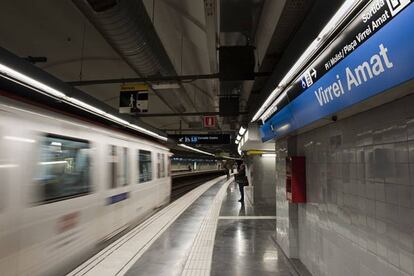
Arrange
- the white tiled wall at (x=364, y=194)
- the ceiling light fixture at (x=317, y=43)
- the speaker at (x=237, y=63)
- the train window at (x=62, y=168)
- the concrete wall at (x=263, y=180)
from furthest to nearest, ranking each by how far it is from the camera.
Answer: the concrete wall at (x=263, y=180), the speaker at (x=237, y=63), the train window at (x=62, y=168), the white tiled wall at (x=364, y=194), the ceiling light fixture at (x=317, y=43)

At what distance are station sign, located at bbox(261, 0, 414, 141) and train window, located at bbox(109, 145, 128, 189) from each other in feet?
12.1

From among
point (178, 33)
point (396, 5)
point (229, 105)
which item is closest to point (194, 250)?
point (229, 105)

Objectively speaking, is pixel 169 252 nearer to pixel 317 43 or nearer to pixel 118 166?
pixel 118 166

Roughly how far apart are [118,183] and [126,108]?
2056 millimetres

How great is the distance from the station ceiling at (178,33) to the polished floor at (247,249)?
2741 mm

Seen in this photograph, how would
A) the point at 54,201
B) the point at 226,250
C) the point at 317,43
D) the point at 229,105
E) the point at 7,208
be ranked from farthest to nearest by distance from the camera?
1. the point at 229,105
2. the point at 226,250
3. the point at 54,201
4. the point at 7,208
5. the point at 317,43

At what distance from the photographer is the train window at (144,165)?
7723 millimetres

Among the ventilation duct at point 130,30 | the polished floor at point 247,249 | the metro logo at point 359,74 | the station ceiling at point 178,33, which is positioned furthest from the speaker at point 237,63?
the polished floor at point 247,249

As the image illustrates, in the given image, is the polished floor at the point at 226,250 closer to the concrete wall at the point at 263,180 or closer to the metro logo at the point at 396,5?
the concrete wall at the point at 263,180

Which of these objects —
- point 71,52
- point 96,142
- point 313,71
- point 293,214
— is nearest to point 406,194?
point 313,71

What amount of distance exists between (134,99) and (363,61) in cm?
599

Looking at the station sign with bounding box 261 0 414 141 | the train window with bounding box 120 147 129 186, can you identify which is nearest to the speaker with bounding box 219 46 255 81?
the station sign with bounding box 261 0 414 141

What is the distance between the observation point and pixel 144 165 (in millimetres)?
8109

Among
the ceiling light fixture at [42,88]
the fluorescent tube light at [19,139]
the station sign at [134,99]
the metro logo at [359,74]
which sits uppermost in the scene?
the station sign at [134,99]
